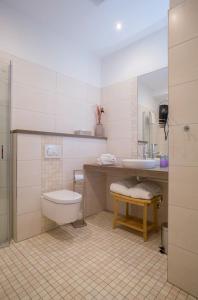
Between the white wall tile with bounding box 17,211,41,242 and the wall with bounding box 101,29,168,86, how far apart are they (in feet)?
7.30

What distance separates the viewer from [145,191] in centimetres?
191

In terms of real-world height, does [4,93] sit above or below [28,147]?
above

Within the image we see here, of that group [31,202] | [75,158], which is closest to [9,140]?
[31,202]

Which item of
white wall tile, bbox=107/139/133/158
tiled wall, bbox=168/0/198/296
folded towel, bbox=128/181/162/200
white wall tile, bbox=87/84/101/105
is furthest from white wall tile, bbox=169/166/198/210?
white wall tile, bbox=87/84/101/105

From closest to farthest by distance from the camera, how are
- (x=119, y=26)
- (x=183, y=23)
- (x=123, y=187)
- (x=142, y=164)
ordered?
(x=183, y=23)
(x=142, y=164)
(x=123, y=187)
(x=119, y=26)

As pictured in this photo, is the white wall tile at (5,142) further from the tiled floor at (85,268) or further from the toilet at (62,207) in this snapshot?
the tiled floor at (85,268)

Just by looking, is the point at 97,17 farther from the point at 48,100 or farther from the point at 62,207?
the point at 62,207

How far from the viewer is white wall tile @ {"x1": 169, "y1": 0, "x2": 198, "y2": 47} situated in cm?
119

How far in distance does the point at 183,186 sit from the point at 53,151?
150 centimetres

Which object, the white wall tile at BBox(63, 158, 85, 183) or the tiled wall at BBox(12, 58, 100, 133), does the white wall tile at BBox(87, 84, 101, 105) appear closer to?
the tiled wall at BBox(12, 58, 100, 133)

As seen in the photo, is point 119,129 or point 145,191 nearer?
point 145,191

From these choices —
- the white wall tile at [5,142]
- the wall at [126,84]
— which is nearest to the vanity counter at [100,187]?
the wall at [126,84]

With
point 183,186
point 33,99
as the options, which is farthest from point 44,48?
point 183,186

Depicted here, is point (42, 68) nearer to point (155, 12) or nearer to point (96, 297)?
point (155, 12)
